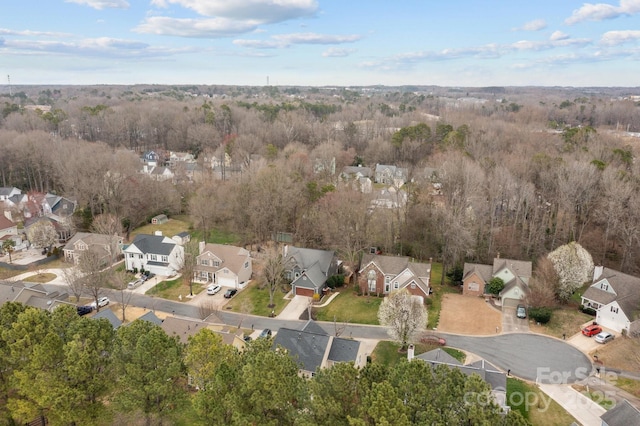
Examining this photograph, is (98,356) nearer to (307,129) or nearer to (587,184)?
(587,184)

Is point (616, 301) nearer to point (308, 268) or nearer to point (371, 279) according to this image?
point (371, 279)

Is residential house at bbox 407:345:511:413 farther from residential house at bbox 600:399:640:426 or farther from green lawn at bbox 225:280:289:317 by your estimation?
green lawn at bbox 225:280:289:317

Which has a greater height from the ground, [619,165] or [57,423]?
[619,165]

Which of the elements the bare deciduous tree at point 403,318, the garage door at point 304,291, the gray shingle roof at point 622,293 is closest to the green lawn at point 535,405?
the bare deciduous tree at point 403,318

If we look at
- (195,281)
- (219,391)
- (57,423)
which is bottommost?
(195,281)

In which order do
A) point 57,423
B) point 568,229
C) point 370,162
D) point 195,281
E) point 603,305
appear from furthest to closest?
point 370,162 → point 568,229 → point 195,281 → point 603,305 → point 57,423

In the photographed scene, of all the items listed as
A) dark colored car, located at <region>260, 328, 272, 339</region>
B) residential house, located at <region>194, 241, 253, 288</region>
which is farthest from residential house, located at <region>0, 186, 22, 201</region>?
dark colored car, located at <region>260, 328, 272, 339</region>

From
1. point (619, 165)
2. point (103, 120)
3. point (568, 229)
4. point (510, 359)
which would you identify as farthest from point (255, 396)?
point (103, 120)
